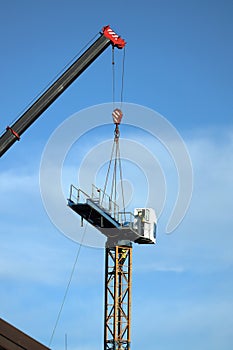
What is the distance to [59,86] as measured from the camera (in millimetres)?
56094

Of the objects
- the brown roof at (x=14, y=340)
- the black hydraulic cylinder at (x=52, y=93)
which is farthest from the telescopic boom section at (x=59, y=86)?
the brown roof at (x=14, y=340)

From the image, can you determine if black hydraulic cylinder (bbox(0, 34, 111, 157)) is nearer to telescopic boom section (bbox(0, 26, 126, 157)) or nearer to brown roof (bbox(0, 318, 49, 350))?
telescopic boom section (bbox(0, 26, 126, 157))

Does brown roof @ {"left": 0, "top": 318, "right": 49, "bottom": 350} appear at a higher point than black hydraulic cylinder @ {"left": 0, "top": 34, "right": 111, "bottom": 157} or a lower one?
lower

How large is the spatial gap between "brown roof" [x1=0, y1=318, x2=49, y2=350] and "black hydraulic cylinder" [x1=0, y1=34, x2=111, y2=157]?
33682 mm

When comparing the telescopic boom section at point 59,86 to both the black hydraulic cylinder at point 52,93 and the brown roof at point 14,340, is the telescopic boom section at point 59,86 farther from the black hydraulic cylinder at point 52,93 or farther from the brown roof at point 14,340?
the brown roof at point 14,340

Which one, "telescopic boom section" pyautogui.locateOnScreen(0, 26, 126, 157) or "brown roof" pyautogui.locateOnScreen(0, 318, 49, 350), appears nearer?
"brown roof" pyautogui.locateOnScreen(0, 318, 49, 350)

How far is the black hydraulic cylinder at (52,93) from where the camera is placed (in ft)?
173

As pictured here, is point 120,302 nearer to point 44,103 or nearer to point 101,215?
point 101,215

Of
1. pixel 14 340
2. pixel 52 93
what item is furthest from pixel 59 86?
pixel 14 340

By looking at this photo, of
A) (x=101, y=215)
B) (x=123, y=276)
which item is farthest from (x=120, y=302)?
(x=101, y=215)

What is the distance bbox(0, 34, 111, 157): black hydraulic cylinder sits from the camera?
173 feet

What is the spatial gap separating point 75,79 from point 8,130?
26.2 ft

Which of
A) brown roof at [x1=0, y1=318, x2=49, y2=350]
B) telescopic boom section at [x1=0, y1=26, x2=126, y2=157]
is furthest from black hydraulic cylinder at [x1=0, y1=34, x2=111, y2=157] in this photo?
brown roof at [x1=0, y1=318, x2=49, y2=350]

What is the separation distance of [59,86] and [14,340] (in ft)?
125
